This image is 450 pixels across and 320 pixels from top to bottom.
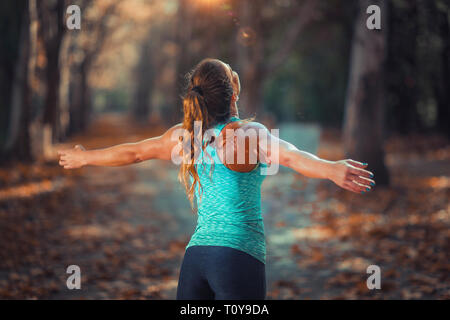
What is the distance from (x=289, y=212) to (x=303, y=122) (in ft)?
91.7

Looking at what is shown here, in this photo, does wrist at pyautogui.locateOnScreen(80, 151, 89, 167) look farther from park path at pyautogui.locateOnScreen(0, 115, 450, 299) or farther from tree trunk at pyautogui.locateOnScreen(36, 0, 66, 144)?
tree trunk at pyautogui.locateOnScreen(36, 0, 66, 144)

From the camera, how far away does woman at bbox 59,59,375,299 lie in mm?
2547

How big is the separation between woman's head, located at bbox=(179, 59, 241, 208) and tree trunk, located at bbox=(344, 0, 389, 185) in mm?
9467

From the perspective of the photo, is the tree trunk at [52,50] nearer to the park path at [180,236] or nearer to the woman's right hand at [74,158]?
the park path at [180,236]

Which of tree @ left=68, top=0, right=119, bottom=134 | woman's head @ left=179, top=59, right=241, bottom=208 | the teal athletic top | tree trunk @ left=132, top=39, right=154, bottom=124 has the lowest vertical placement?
the teal athletic top

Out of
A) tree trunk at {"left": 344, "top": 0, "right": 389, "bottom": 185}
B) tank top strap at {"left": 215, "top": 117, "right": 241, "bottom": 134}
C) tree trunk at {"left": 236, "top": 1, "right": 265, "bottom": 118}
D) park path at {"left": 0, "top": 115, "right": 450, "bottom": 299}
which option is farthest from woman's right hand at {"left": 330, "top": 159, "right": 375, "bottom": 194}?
tree trunk at {"left": 236, "top": 1, "right": 265, "bottom": 118}

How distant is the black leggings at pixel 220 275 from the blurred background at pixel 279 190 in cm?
123

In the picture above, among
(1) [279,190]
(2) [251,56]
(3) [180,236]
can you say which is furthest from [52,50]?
(3) [180,236]

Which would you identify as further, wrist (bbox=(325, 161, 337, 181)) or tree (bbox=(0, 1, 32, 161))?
tree (bbox=(0, 1, 32, 161))

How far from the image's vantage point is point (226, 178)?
2660mm

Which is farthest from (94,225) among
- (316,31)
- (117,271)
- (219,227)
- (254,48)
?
(316,31)

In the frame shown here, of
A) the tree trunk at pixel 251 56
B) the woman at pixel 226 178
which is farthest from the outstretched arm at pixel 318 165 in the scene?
the tree trunk at pixel 251 56

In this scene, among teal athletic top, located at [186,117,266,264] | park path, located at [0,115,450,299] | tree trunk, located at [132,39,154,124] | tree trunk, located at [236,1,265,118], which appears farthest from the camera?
tree trunk, located at [132,39,154,124]

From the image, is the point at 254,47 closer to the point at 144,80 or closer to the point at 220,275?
the point at 220,275
